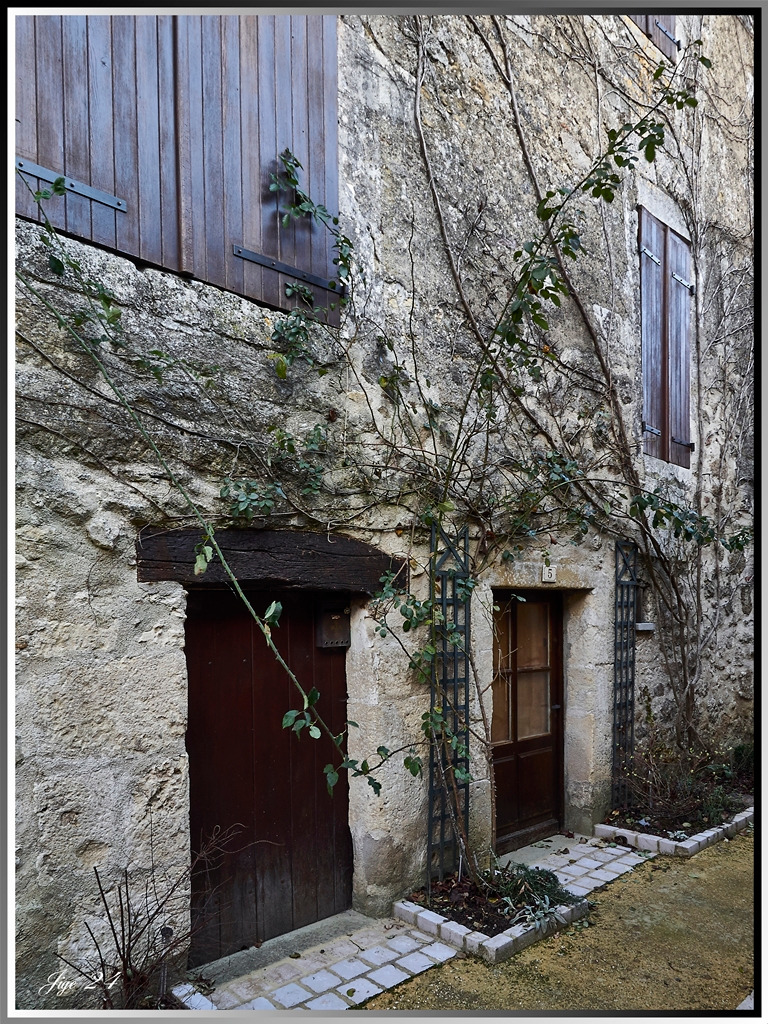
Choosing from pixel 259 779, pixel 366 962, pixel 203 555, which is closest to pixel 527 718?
pixel 366 962

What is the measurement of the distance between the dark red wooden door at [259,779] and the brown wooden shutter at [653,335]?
3.22 meters

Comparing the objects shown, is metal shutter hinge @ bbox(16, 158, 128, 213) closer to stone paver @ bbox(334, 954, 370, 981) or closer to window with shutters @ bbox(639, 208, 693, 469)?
stone paver @ bbox(334, 954, 370, 981)

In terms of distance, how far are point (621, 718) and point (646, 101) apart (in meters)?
4.53

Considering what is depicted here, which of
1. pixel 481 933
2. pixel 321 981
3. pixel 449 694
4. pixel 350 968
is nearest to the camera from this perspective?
pixel 321 981

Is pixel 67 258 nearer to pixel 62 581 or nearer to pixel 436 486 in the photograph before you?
pixel 62 581

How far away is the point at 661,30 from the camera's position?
223 inches

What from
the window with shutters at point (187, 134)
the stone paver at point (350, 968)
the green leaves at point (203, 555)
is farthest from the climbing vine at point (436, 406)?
the stone paver at point (350, 968)

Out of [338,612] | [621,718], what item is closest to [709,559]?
[621,718]

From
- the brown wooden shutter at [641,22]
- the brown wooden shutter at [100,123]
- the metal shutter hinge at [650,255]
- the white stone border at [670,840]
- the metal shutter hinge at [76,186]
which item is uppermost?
the brown wooden shutter at [641,22]

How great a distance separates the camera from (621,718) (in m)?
4.89

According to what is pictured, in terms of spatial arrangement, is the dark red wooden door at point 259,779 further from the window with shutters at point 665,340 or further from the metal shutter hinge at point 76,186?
the window with shutters at point 665,340

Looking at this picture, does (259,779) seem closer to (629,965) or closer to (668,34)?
(629,965)

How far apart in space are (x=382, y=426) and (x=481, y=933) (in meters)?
2.31

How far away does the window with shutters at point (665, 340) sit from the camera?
17.5 feet
